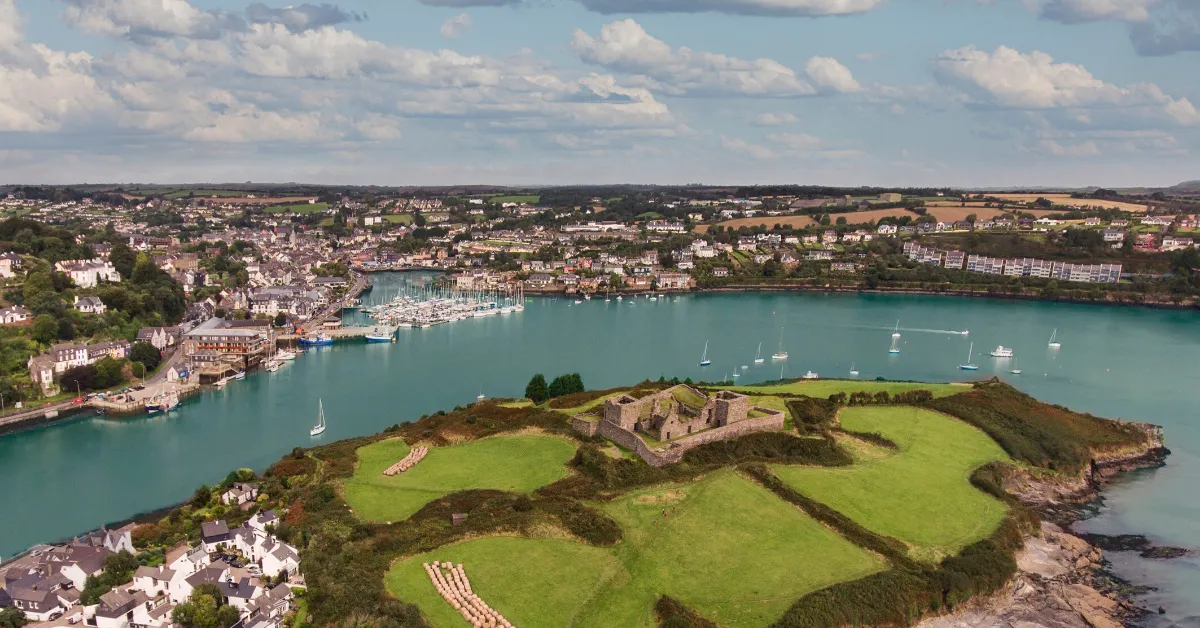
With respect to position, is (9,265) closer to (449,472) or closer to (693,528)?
(449,472)

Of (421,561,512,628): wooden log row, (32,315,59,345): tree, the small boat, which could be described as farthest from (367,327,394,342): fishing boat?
(421,561,512,628): wooden log row

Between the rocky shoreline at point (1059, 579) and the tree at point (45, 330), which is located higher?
the tree at point (45, 330)

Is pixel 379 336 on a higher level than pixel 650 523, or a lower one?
lower

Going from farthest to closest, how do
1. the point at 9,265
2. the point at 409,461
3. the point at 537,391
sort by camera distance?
1. the point at 9,265
2. the point at 537,391
3. the point at 409,461

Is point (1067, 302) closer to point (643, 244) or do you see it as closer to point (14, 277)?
point (643, 244)

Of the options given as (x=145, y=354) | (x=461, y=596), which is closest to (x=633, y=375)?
(x=145, y=354)

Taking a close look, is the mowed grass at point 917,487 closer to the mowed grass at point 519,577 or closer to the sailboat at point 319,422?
the mowed grass at point 519,577

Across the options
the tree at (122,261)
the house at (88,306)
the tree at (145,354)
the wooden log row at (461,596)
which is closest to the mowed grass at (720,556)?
the wooden log row at (461,596)
